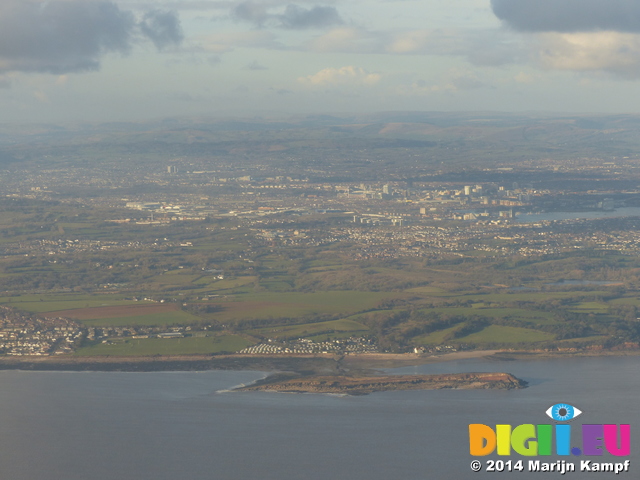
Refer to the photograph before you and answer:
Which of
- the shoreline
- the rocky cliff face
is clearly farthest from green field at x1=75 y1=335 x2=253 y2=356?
the rocky cliff face

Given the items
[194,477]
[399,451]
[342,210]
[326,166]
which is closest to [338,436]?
[399,451]

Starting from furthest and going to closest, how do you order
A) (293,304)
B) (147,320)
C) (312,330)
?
(293,304) < (147,320) < (312,330)

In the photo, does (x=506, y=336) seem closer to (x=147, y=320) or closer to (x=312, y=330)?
(x=312, y=330)

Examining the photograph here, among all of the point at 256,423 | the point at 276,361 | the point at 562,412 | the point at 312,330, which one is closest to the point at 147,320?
the point at 312,330

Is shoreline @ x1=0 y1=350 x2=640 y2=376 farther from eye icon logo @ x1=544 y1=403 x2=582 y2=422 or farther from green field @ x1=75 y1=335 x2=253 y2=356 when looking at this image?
eye icon logo @ x1=544 y1=403 x2=582 y2=422

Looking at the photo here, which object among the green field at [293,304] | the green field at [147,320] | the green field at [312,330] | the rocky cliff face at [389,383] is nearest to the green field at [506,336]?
the green field at [312,330]

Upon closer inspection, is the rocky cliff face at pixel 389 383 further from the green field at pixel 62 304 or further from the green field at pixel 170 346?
the green field at pixel 62 304
